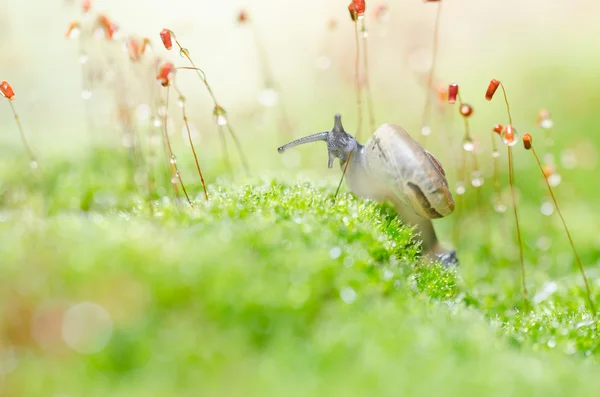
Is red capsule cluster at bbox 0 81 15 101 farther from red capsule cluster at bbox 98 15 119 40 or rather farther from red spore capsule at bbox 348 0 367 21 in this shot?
red spore capsule at bbox 348 0 367 21

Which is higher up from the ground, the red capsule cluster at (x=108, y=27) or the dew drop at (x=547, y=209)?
the red capsule cluster at (x=108, y=27)

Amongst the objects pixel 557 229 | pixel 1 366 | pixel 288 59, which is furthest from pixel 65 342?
pixel 288 59

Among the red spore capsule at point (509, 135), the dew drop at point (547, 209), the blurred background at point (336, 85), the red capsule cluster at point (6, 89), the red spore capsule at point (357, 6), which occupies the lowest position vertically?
the dew drop at point (547, 209)

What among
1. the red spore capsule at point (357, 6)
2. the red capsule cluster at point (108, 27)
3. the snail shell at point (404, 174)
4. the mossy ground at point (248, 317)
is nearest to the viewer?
the mossy ground at point (248, 317)

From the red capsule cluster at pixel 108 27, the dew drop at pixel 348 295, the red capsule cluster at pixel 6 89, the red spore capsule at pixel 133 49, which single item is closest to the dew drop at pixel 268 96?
the red spore capsule at pixel 133 49

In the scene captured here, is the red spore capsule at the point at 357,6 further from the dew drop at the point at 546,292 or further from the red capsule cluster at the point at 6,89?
the dew drop at the point at 546,292

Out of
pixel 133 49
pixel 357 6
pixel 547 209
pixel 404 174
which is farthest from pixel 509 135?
pixel 547 209

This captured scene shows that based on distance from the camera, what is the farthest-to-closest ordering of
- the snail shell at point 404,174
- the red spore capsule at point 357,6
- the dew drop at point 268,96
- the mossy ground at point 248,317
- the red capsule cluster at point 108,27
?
the dew drop at point 268,96 < the red capsule cluster at point 108,27 < the red spore capsule at point 357,6 < the snail shell at point 404,174 < the mossy ground at point 248,317

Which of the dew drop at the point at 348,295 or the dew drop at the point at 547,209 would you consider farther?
the dew drop at the point at 547,209
